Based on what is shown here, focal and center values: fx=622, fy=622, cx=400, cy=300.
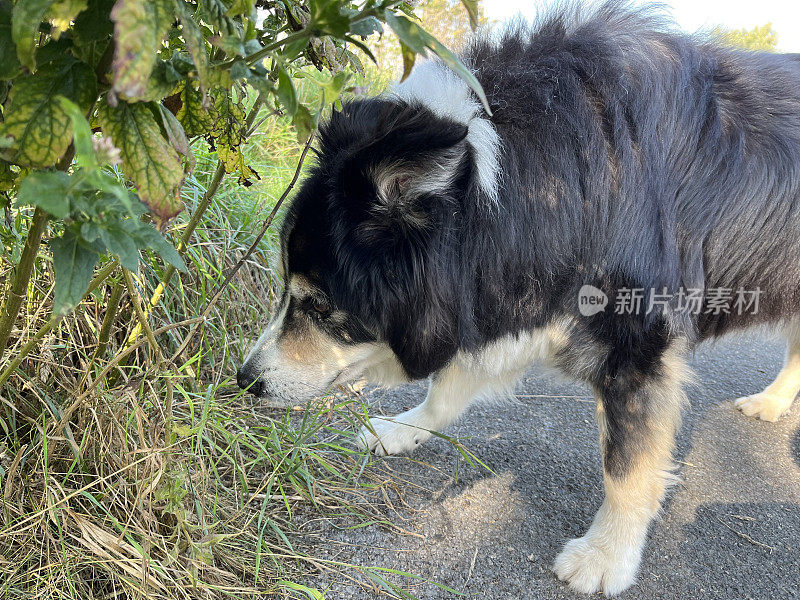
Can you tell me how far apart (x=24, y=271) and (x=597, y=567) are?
1981 mm

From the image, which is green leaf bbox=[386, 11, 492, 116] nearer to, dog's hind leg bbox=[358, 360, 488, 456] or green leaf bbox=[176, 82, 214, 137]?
green leaf bbox=[176, 82, 214, 137]

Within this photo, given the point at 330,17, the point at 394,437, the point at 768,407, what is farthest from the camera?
the point at 768,407

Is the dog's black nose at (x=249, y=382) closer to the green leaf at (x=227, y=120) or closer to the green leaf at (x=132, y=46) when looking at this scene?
the green leaf at (x=227, y=120)

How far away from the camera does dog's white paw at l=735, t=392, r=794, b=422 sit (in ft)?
11.0

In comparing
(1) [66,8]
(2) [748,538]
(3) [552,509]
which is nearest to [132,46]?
(1) [66,8]

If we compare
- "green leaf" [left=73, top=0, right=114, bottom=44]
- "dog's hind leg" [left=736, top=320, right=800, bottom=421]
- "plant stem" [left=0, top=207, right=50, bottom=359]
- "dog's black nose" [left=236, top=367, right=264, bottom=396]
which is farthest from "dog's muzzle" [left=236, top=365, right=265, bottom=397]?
"dog's hind leg" [left=736, top=320, right=800, bottom=421]

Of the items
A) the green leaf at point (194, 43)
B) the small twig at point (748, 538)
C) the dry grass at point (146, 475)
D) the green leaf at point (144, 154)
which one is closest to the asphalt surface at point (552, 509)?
the small twig at point (748, 538)

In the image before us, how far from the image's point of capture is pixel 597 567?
2172 mm

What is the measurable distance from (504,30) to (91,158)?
1.94m

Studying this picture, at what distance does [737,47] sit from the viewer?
8.07ft

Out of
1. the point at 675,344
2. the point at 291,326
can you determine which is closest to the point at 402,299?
the point at 291,326

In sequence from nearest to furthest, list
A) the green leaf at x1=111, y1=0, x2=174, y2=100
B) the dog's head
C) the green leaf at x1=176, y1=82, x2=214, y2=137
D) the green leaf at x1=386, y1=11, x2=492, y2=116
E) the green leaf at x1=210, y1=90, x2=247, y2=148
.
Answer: the green leaf at x1=111, y1=0, x2=174, y2=100
the green leaf at x1=386, y1=11, x2=492, y2=116
the green leaf at x1=176, y1=82, x2=214, y2=137
the green leaf at x1=210, y1=90, x2=247, y2=148
the dog's head

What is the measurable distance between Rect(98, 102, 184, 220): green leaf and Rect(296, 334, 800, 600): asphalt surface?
1.47 metres

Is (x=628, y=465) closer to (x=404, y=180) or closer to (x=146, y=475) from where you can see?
(x=404, y=180)
